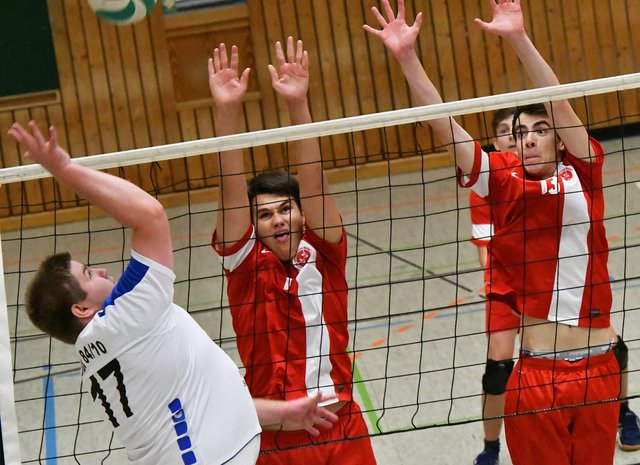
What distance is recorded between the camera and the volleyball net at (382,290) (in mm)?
3432

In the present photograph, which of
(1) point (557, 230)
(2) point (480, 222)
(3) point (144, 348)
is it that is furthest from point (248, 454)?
(2) point (480, 222)

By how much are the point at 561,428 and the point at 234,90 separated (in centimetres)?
175

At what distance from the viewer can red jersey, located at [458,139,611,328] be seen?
3.58 metres

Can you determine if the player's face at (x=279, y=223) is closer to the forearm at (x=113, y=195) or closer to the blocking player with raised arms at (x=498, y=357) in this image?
the blocking player with raised arms at (x=498, y=357)

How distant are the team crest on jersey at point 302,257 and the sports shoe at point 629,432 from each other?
215 centimetres

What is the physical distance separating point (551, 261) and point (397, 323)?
111 inches

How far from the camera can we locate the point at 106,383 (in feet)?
9.28

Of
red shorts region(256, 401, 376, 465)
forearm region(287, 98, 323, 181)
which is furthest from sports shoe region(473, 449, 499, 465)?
forearm region(287, 98, 323, 181)

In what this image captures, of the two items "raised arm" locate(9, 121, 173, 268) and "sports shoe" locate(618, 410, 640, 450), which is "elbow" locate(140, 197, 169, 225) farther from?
"sports shoe" locate(618, 410, 640, 450)

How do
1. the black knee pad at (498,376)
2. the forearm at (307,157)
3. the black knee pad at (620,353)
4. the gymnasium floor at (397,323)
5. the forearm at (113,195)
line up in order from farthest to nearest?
A: the gymnasium floor at (397,323) < the black knee pad at (498,376) < the black knee pad at (620,353) < the forearm at (307,157) < the forearm at (113,195)

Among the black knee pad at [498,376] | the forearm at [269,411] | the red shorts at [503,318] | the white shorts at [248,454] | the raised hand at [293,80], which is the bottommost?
the black knee pad at [498,376]

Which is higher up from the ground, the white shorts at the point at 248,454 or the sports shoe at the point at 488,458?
the white shorts at the point at 248,454

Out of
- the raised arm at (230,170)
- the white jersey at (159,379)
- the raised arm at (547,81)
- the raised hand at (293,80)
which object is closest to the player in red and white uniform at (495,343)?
the raised arm at (547,81)

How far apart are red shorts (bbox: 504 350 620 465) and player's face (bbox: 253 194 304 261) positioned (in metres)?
1.03
